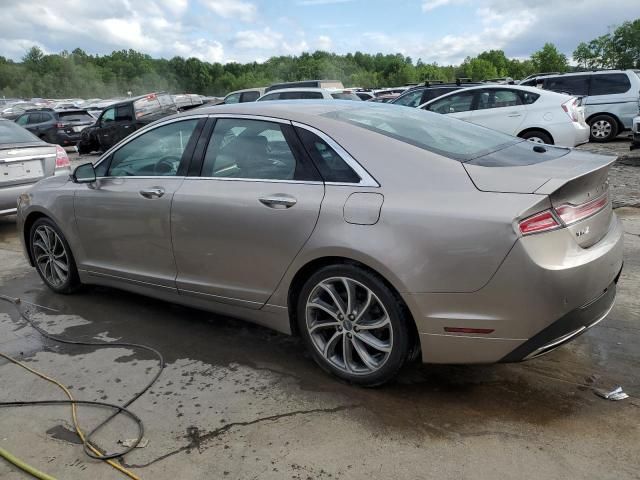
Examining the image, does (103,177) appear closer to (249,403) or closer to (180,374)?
(180,374)

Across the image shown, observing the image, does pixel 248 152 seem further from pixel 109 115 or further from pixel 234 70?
pixel 234 70

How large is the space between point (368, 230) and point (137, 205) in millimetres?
1905

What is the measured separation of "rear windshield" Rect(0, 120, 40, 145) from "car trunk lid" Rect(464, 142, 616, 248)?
6576 millimetres

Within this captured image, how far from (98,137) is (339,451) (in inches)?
649

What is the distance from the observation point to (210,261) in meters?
3.63

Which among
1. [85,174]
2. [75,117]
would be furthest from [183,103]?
[85,174]

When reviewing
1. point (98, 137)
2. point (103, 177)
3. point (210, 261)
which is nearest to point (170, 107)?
point (98, 137)

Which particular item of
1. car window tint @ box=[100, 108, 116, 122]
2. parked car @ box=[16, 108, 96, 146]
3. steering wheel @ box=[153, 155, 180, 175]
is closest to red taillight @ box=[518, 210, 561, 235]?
steering wheel @ box=[153, 155, 180, 175]

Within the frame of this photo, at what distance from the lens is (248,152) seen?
11.8ft

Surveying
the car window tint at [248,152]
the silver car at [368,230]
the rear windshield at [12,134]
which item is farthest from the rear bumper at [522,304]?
the rear windshield at [12,134]

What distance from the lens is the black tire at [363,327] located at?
2900mm

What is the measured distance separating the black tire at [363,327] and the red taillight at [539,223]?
71cm

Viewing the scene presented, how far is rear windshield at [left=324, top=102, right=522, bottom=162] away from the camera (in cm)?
315

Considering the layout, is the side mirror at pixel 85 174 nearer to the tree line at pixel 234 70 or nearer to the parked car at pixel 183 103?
the parked car at pixel 183 103
